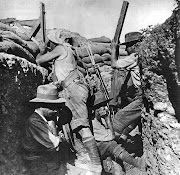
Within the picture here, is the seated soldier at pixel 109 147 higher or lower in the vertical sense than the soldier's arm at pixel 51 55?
lower

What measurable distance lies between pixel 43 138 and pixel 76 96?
1006 mm

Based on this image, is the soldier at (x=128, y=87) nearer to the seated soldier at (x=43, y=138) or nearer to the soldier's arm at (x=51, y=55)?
the soldier's arm at (x=51, y=55)

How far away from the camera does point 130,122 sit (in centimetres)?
423

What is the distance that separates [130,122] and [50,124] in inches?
67.2

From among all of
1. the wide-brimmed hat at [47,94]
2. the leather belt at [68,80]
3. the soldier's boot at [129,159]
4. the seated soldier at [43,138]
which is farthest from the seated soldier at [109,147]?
the wide-brimmed hat at [47,94]

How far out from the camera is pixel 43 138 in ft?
8.82

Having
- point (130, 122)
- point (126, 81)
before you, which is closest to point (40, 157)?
point (130, 122)

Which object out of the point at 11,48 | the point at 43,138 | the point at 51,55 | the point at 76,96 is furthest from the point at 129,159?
the point at 11,48

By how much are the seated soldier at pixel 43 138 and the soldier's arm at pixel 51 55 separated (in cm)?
88

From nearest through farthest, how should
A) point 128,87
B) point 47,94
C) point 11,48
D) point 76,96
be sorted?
point 11,48 < point 47,94 < point 76,96 < point 128,87

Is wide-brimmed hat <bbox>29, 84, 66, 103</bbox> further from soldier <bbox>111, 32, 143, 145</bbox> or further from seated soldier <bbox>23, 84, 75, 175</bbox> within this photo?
soldier <bbox>111, 32, 143, 145</bbox>

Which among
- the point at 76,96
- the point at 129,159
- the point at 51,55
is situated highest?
the point at 51,55

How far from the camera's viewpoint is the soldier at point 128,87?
4.24 metres

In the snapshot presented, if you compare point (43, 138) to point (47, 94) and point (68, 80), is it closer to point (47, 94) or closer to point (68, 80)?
point (47, 94)
